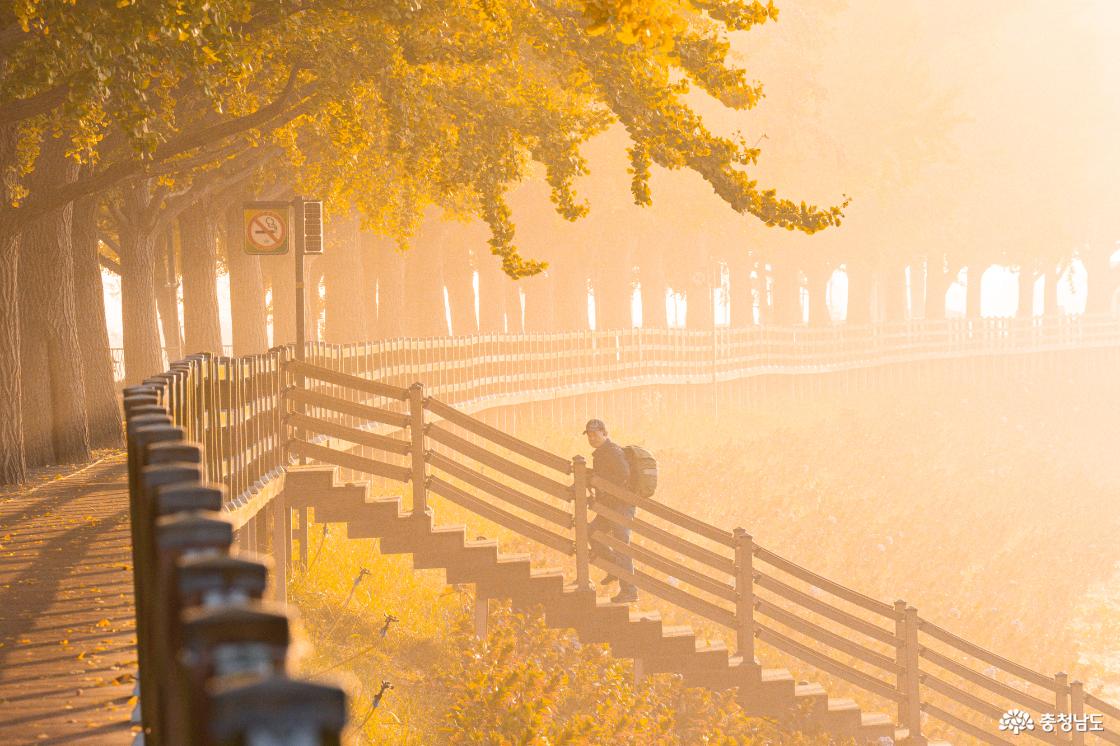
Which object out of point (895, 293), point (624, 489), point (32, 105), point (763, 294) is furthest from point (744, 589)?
point (763, 294)

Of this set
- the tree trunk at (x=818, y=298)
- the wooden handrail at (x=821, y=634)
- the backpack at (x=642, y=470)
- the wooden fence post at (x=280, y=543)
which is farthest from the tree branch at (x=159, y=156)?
the tree trunk at (x=818, y=298)

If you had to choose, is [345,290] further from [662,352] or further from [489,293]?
[489,293]

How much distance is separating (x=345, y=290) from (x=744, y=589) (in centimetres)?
1833

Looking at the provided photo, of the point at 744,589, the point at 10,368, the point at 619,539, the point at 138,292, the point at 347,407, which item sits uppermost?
the point at 138,292

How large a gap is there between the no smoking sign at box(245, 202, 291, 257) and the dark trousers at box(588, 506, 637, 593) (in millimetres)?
4968

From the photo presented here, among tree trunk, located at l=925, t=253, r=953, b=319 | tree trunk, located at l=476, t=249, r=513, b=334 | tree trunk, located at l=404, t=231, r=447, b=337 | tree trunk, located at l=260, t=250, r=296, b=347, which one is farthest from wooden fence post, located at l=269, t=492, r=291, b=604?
tree trunk, located at l=925, t=253, r=953, b=319

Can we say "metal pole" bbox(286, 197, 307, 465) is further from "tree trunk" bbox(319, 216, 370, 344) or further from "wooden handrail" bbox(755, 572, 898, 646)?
"tree trunk" bbox(319, 216, 370, 344)

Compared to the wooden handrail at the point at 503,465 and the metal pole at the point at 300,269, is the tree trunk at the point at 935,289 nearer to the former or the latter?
the metal pole at the point at 300,269

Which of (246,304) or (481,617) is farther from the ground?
(246,304)

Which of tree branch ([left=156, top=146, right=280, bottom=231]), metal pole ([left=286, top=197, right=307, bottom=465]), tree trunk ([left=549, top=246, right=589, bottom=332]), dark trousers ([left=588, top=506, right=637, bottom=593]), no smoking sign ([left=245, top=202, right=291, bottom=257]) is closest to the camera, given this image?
dark trousers ([left=588, top=506, right=637, bottom=593])

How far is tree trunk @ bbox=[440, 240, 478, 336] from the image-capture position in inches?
1606

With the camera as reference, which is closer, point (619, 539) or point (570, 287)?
point (619, 539)

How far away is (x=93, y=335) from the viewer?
21062mm

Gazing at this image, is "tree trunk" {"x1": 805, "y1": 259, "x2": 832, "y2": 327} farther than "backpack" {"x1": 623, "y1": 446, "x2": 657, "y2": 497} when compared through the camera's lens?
Yes
